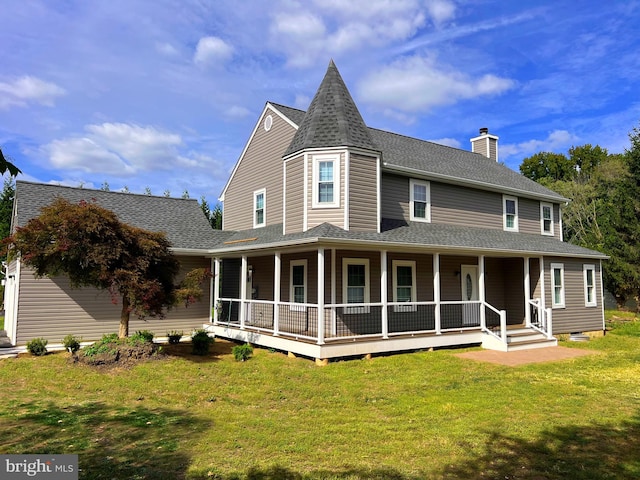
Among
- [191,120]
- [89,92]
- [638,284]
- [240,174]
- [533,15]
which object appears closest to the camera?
[533,15]

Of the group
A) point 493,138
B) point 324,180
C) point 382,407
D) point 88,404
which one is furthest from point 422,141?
point 88,404

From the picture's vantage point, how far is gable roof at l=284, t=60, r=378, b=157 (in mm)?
13320

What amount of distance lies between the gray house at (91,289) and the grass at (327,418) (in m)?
2.61

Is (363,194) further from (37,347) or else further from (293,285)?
(37,347)

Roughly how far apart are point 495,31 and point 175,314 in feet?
50.0

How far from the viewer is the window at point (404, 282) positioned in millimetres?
14696

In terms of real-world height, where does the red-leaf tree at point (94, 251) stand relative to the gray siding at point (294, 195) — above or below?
below

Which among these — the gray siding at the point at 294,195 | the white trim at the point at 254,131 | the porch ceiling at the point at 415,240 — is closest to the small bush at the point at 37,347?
the porch ceiling at the point at 415,240

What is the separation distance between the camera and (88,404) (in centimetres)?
754

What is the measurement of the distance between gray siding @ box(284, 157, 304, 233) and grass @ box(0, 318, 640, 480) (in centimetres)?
453

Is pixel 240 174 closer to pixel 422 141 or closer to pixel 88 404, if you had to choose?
pixel 422 141

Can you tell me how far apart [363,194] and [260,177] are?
6.11 m

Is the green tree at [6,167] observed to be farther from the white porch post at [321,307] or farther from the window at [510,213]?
the window at [510,213]

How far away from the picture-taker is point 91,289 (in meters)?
14.6
